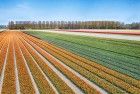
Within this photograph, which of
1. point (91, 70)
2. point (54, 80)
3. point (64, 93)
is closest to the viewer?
point (64, 93)

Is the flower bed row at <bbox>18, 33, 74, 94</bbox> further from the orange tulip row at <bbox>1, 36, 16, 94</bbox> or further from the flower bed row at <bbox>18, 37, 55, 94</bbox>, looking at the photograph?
the orange tulip row at <bbox>1, 36, 16, 94</bbox>

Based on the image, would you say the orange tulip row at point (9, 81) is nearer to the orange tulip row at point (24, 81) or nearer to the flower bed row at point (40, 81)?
the orange tulip row at point (24, 81)

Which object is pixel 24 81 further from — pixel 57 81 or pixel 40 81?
pixel 57 81

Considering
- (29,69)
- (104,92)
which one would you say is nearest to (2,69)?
(29,69)

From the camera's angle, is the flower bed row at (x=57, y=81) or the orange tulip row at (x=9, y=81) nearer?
the flower bed row at (x=57, y=81)

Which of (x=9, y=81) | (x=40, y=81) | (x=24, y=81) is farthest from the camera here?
(x=9, y=81)

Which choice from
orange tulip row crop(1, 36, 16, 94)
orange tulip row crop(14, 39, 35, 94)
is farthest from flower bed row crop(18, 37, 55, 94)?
orange tulip row crop(1, 36, 16, 94)

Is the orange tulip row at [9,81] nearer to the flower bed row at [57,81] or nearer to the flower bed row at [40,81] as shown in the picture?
the flower bed row at [40,81]

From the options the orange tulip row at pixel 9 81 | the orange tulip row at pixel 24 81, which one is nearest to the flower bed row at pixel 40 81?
the orange tulip row at pixel 24 81

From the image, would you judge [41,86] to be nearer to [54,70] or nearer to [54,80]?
Result: [54,80]

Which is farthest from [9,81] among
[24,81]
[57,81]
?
[57,81]

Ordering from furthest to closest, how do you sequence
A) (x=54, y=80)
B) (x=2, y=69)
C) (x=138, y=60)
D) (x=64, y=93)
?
(x=138, y=60), (x=2, y=69), (x=54, y=80), (x=64, y=93)
